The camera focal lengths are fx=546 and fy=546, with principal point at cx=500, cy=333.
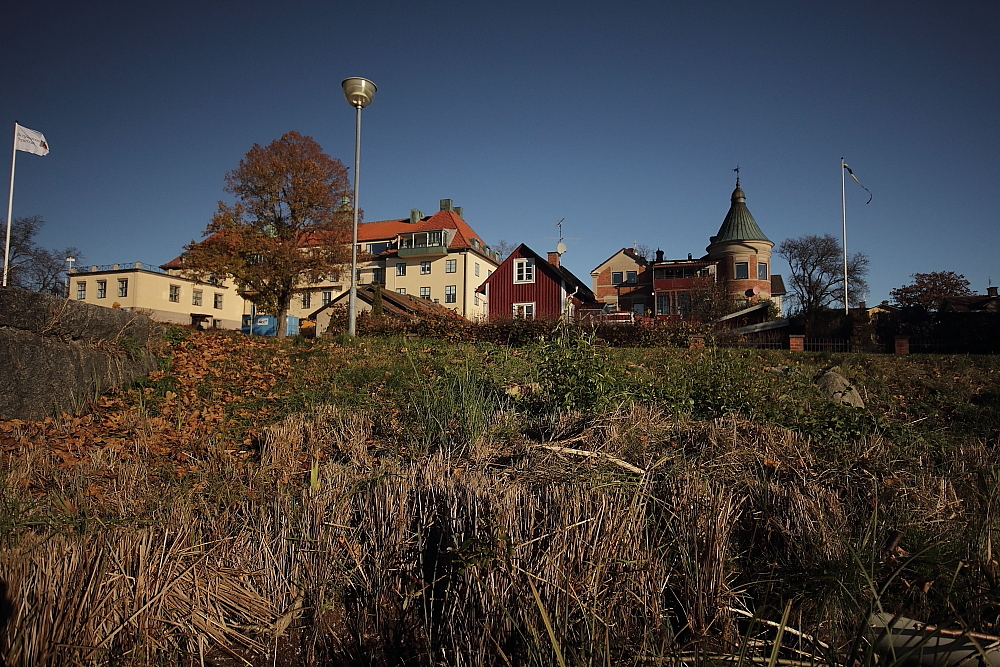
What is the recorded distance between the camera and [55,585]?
211cm

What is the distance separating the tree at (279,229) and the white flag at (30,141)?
8440 millimetres

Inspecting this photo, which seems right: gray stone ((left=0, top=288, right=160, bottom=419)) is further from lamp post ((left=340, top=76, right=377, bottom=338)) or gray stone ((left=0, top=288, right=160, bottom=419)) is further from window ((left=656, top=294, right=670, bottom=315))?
window ((left=656, top=294, right=670, bottom=315))

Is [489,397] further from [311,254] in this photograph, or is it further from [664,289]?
[664,289]

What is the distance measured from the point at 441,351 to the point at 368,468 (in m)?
6.21

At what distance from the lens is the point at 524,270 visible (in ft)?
122

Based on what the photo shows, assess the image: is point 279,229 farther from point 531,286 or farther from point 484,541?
point 484,541

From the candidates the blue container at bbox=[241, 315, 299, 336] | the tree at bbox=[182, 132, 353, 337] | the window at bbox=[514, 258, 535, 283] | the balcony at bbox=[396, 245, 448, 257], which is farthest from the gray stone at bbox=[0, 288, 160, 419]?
the balcony at bbox=[396, 245, 448, 257]

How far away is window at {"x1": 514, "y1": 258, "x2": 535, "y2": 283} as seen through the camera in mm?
36875

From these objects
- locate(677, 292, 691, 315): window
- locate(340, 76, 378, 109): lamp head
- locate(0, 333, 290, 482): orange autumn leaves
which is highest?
locate(340, 76, 378, 109): lamp head

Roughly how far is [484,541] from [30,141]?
1922cm

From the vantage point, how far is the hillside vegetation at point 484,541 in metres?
2.17

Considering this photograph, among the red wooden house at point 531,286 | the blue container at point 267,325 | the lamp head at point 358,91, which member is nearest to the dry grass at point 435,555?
the lamp head at point 358,91

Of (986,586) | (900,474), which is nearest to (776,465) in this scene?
(900,474)

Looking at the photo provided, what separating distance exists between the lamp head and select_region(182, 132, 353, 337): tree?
1359 centimetres
